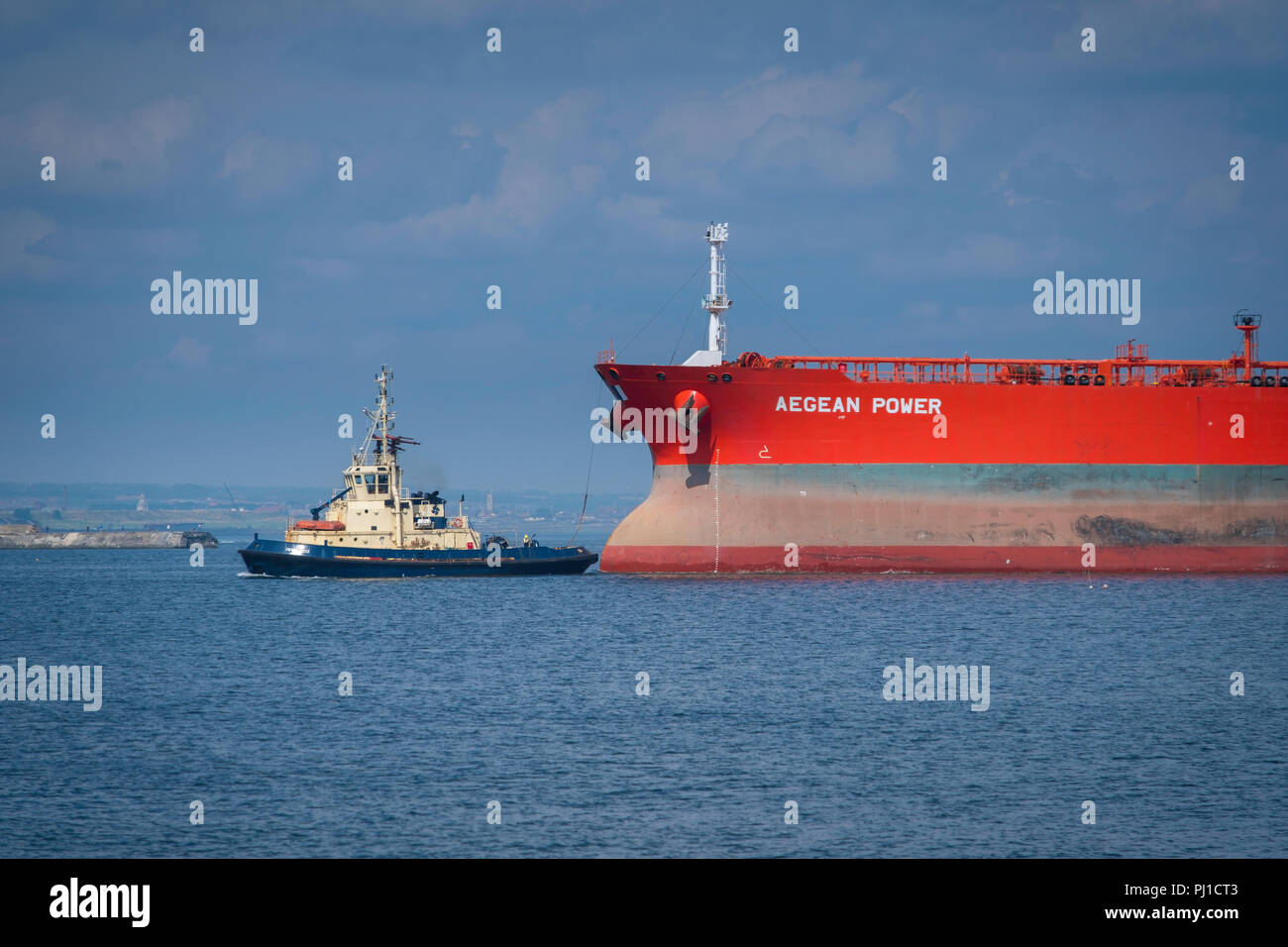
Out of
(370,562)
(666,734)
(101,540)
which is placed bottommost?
(666,734)

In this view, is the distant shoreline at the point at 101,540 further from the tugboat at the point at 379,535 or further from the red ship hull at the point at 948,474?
the red ship hull at the point at 948,474

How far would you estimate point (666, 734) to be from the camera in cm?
2158

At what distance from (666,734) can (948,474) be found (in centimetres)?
2507

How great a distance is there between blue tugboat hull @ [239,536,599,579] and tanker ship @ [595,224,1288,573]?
947 cm

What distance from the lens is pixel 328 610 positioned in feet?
138

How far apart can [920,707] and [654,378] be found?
837 inches

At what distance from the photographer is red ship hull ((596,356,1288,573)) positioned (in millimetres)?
43625

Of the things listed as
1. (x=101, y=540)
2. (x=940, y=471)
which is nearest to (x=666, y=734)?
(x=940, y=471)

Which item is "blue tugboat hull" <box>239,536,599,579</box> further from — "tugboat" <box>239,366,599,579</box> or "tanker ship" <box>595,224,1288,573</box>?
"tanker ship" <box>595,224,1288,573</box>

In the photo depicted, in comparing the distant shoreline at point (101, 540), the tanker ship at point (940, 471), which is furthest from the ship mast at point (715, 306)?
the distant shoreline at point (101, 540)

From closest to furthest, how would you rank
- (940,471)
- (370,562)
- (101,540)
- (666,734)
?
(666,734), (940,471), (370,562), (101,540)

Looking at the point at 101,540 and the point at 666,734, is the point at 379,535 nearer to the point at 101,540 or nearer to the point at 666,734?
the point at 666,734

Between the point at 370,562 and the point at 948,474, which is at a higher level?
the point at 948,474
